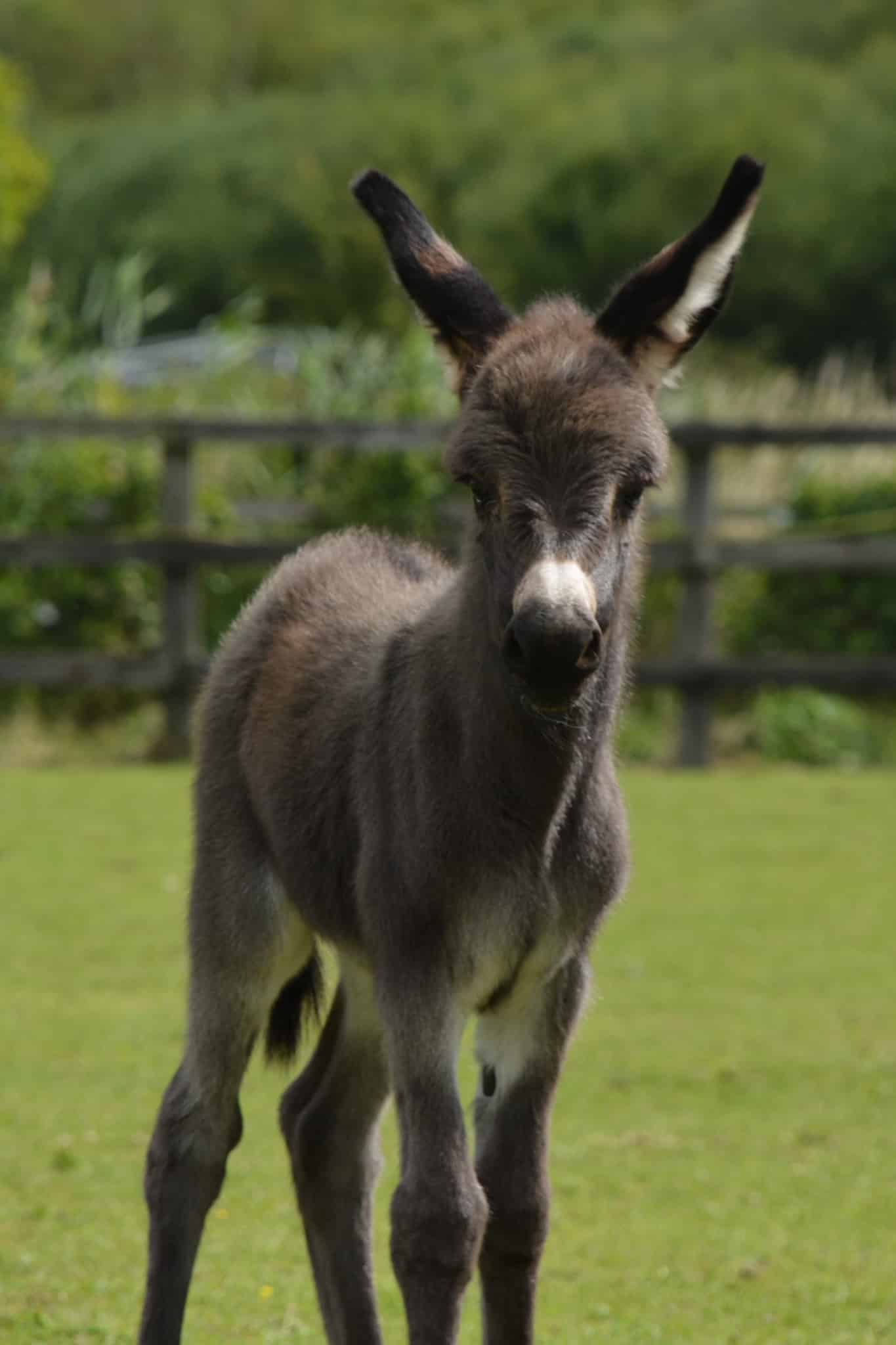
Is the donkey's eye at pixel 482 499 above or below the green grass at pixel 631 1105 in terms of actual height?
above

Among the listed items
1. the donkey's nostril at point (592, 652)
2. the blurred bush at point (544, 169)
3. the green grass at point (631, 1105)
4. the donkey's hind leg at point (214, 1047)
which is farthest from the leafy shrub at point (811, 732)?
the blurred bush at point (544, 169)

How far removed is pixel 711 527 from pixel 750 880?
3672 mm

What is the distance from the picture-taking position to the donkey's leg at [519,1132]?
4.20 meters

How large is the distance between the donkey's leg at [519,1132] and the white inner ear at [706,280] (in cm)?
122

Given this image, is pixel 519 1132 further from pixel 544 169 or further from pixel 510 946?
pixel 544 169

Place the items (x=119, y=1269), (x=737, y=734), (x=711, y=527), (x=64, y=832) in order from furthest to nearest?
(x=737, y=734)
(x=711, y=527)
(x=64, y=832)
(x=119, y=1269)

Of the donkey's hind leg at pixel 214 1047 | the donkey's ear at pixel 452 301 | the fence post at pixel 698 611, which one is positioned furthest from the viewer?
the fence post at pixel 698 611

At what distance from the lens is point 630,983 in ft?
27.5

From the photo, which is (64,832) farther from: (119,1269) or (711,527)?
(119,1269)

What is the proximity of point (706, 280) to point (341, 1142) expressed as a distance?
6.87 ft

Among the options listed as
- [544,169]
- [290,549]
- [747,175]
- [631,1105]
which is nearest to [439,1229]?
[747,175]

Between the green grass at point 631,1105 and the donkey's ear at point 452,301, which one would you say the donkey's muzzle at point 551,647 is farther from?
the green grass at point 631,1105

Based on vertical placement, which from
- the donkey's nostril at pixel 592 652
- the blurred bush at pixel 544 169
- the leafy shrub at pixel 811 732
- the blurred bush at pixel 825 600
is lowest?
the leafy shrub at pixel 811 732

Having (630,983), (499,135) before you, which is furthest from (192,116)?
(630,983)
